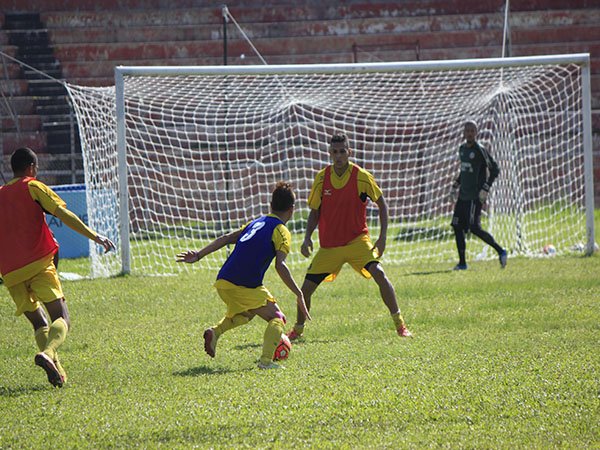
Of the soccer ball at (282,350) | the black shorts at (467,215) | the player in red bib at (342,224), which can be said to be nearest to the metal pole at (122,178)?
the black shorts at (467,215)

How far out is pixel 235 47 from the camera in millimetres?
25469

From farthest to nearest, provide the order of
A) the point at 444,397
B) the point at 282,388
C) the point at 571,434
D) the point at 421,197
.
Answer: the point at 421,197
the point at 282,388
the point at 444,397
the point at 571,434

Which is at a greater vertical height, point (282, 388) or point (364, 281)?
point (282, 388)

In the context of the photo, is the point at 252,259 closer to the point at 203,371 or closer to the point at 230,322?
the point at 230,322

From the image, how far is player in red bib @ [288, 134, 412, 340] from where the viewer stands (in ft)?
30.0

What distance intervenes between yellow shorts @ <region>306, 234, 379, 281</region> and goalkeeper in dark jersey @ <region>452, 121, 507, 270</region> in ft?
16.5

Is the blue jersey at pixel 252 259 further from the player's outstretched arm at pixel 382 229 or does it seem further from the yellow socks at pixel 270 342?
the player's outstretched arm at pixel 382 229

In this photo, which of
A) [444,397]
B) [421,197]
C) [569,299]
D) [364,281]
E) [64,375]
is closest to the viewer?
[444,397]

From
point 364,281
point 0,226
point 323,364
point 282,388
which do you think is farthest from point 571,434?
point 364,281

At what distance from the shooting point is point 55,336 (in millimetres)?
7145

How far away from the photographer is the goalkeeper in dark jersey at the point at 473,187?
13953mm

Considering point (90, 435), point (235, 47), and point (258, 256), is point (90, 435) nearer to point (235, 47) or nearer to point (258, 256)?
point (258, 256)

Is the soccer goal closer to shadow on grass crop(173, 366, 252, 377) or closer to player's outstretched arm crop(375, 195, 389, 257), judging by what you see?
player's outstretched arm crop(375, 195, 389, 257)

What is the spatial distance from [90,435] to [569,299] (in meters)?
6.51
